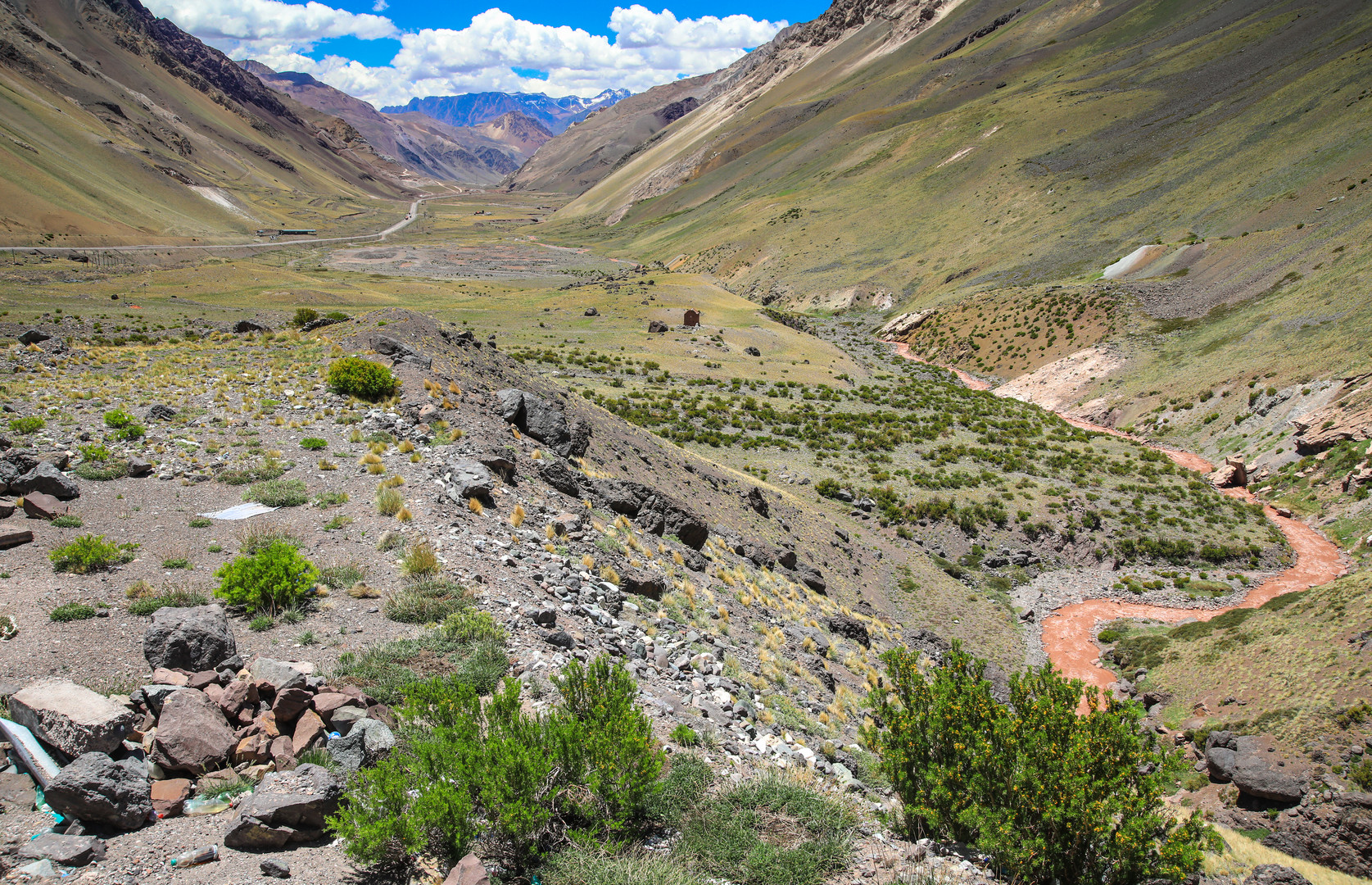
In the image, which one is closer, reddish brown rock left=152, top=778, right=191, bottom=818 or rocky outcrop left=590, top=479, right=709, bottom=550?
reddish brown rock left=152, top=778, right=191, bottom=818

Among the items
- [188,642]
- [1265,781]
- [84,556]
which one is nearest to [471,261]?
[84,556]

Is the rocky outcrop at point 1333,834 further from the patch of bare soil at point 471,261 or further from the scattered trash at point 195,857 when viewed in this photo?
the patch of bare soil at point 471,261

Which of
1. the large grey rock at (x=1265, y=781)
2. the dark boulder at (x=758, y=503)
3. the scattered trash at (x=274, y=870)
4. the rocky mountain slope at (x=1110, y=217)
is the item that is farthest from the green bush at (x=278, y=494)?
the rocky mountain slope at (x=1110, y=217)

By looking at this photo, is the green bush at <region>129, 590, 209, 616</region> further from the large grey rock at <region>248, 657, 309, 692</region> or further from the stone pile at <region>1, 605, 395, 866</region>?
the large grey rock at <region>248, 657, 309, 692</region>

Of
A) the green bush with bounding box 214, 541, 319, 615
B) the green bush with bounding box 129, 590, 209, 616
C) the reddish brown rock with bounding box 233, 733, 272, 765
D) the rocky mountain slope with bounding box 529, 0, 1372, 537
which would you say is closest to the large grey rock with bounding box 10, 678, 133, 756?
the reddish brown rock with bounding box 233, 733, 272, 765

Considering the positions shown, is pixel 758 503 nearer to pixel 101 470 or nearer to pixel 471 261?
pixel 101 470

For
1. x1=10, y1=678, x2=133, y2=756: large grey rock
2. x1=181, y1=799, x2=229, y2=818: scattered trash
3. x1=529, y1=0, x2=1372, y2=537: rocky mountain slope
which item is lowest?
x1=181, y1=799, x2=229, y2=818: scattered trash

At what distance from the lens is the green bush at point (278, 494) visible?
13.3 metres

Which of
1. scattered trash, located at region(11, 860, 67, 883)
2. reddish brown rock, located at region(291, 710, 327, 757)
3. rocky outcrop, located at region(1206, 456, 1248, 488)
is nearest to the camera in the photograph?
scattered trash, located at region(11, 860, 67, 883)

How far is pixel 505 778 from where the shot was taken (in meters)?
6.33

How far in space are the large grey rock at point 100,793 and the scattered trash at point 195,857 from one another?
636mm

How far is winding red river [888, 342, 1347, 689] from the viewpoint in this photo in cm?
2241

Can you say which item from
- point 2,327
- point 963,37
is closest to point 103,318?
point 2,327

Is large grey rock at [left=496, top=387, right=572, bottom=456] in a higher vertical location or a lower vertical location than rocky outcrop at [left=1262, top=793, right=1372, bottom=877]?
higher
